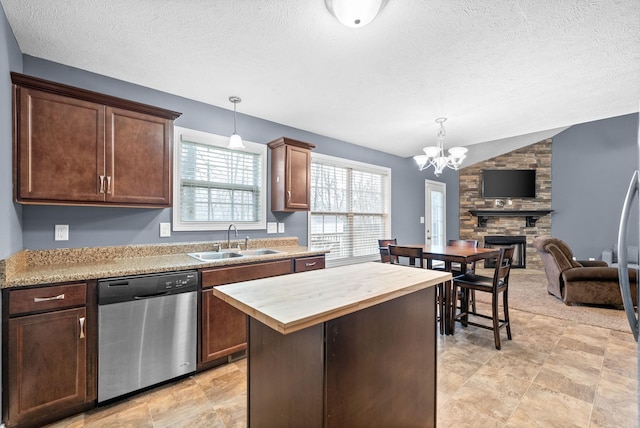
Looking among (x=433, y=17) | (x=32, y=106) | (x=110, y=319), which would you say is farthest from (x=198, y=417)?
(x=433, y=17)

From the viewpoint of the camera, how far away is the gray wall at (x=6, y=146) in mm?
1665

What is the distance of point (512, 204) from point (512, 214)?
0.25 meters

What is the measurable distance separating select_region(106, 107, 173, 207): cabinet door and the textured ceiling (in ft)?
1.44

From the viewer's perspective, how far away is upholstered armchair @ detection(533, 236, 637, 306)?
3.72m

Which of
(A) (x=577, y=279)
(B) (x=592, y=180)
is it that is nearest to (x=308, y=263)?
(A) (x=577, y=279)

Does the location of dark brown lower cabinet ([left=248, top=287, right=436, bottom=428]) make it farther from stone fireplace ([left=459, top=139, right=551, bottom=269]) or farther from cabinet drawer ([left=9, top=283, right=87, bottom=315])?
stone fireplace ([left=459, top=139, right=551, bottom=269])

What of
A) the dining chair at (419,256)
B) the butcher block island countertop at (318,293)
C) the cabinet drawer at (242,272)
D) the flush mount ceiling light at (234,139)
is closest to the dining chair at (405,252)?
the dining chair at (419,256)

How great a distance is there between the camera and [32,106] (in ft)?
6.24

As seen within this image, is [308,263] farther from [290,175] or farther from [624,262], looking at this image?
[624,262]

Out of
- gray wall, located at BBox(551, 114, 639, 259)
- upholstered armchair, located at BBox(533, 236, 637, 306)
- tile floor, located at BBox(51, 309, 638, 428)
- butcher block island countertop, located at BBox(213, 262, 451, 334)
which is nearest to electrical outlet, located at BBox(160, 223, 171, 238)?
tile floor, located at BBox(51, 309, 638, 428)

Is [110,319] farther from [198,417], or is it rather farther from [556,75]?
[556,75]

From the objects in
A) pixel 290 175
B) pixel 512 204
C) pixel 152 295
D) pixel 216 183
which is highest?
pixel 290 175

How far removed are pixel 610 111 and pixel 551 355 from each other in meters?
2.72

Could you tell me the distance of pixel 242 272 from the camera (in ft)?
8.09
